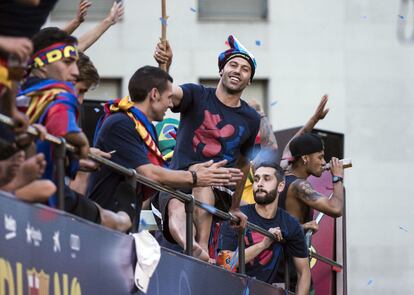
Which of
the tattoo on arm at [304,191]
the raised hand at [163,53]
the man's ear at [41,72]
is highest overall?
the man's ear at [41,72]

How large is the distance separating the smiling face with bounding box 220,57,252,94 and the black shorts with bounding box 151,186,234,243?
795mm

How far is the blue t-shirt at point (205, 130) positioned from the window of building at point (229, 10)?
16.9 meters

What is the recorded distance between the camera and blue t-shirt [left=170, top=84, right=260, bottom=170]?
43.7 ft

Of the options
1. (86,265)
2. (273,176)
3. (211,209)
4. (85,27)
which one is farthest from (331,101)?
(86,265)

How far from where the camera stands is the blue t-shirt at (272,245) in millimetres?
14875

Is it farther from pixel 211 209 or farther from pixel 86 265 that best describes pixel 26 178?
pixel 211 209

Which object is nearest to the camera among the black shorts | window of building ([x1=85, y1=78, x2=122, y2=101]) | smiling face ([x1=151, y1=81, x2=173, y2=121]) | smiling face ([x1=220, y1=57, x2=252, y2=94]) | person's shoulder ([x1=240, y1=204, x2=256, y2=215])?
smiling face ([x1=151, y1=81, x2=173, y2=121])

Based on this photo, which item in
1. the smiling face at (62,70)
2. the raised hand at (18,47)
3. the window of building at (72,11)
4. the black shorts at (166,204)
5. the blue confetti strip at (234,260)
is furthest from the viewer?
the window of building at (72,11)

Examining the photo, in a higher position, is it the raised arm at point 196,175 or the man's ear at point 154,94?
the man's ear at point 154,94

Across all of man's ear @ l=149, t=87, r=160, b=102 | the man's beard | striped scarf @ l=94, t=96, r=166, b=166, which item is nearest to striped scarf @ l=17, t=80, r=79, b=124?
striped scarf @ l=94, t=96, r=166, b=166

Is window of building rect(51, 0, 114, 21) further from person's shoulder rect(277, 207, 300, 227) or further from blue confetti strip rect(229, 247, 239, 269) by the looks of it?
blue confetti strip rect(229, 247, 239, 269)

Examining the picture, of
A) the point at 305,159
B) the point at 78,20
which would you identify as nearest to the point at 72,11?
the point at 305,159

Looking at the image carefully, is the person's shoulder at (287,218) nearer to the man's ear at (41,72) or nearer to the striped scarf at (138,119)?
the striped scarf at (138,119)

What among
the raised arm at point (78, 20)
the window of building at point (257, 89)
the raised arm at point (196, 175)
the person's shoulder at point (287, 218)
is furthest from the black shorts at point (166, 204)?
the window of building at point (257, 89)
